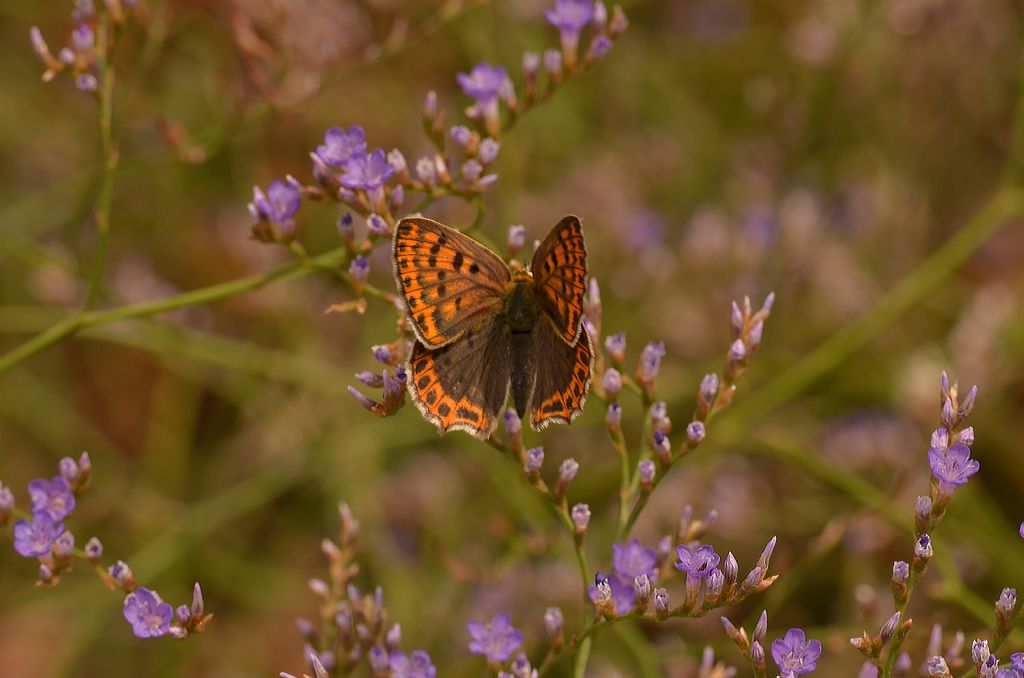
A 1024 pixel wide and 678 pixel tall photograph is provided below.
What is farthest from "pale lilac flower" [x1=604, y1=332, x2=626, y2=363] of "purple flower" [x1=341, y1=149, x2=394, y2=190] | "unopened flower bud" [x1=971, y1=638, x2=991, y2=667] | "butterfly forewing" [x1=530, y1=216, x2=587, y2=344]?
"unopened flower bud" [x1=971, y1=638, x2=991, y2=667]

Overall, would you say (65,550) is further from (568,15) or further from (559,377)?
(568,15)

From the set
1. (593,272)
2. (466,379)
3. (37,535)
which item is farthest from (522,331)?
(593,272)

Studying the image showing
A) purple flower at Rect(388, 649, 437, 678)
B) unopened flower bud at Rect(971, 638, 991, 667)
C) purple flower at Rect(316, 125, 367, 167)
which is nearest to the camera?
unopened flower bud at Rect(971, 638, 991, 667)

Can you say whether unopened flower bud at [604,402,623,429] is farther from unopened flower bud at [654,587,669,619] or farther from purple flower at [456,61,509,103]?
purple flower at [456,61,509,103]

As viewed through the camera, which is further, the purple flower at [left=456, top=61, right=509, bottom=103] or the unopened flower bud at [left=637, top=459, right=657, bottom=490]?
the purple flower at [left=456, top=61, right=509, bottom=103]

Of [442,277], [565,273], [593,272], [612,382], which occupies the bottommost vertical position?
[593,272]

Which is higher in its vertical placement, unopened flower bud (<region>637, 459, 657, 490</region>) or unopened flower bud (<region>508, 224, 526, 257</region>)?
unopened flower bud (<region>508, 224, 526, 257</region>)

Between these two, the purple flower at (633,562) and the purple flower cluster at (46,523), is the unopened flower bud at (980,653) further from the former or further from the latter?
the purple flower cluster at (46,523)
